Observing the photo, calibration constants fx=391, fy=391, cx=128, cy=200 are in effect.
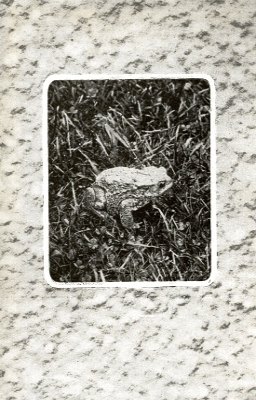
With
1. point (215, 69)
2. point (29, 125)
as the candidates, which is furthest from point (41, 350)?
point (215, 69)

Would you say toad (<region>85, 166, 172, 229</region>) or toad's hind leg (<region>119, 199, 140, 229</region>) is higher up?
toad (<region>85, 166, 172, 229</region>)

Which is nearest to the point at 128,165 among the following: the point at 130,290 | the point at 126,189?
the point at 126,189

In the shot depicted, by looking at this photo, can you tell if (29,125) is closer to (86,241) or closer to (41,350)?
(86,241)

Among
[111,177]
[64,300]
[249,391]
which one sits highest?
[111,177]

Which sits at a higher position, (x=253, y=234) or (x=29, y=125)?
(x=29, y=125)
